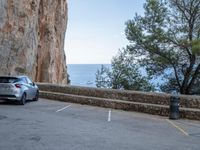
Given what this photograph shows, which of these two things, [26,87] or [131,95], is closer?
[131,95]

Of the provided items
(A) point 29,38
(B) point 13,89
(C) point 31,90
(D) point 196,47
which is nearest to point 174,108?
(B) point 13,89

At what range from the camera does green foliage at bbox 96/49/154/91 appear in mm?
43500

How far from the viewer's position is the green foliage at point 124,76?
43.5m

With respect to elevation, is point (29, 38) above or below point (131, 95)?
above

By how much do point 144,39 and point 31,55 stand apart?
12367 mm

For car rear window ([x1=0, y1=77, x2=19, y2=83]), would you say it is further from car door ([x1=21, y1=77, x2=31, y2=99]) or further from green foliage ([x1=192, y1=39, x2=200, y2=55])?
green foliage ([x1=192, y1=39, x2=200, y2=55])

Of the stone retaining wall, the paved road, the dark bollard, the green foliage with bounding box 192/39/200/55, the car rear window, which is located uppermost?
the green foliage with bounding box 192/39/200/55

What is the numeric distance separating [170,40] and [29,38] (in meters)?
14.9

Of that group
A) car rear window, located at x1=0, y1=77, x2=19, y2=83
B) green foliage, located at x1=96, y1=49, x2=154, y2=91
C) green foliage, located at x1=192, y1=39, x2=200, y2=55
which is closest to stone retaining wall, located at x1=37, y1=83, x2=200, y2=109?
car rear window, located at x1=0, y1=77, x2=19, y2=83

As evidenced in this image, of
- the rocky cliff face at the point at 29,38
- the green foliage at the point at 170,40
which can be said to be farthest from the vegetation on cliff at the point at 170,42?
the rocky cliff face at the point at 29,38

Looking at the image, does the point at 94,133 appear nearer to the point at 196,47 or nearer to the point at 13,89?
the point at 13,89

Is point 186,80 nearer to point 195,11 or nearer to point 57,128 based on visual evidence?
point 195,11

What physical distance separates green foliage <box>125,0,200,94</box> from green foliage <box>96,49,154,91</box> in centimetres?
309

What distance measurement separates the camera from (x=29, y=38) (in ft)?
134
